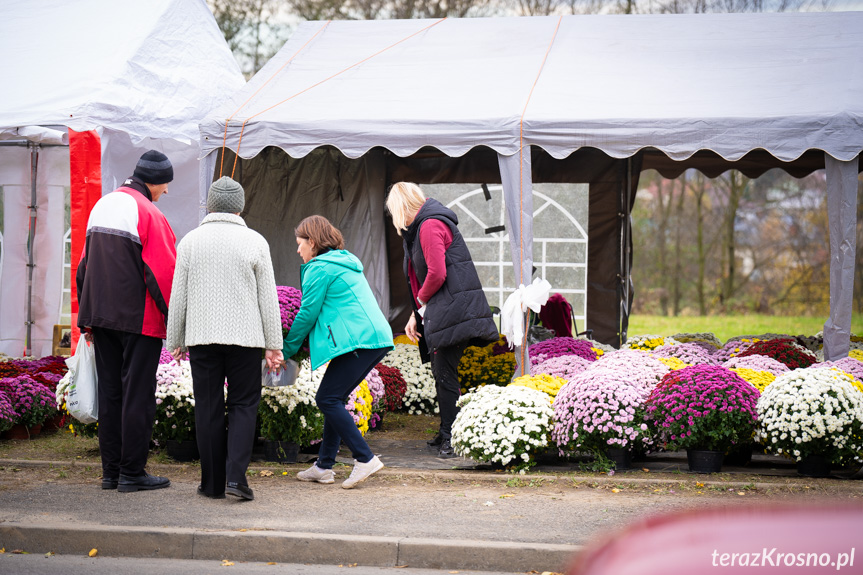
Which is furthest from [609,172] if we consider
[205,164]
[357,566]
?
[357,566]

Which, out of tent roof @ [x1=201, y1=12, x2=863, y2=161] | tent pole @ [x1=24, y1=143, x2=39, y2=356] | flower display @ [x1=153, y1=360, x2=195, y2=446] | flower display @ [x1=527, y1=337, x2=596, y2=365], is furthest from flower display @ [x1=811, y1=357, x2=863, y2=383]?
tent pole @ [x1=24, y1=143, x2=39, y2=356]

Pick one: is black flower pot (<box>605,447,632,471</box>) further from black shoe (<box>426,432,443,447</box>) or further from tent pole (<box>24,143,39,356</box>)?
tent pole (<box>24,143,39,356</box>)

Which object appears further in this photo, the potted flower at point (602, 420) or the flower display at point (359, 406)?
the flower display at point (359, 406)

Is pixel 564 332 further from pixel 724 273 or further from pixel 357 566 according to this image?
pixel 724 273

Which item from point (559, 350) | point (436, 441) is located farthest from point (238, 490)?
point (559, 350)

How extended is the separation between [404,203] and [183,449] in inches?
95.3

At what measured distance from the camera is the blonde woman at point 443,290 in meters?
6.64

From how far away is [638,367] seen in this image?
7340 mm

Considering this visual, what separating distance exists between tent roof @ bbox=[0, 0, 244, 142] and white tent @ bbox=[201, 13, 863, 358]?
1.17 meters

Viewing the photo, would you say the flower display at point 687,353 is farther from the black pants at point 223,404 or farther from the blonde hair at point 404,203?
the black pants at point 223,404

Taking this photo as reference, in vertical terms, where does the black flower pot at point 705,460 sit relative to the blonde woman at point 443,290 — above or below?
below

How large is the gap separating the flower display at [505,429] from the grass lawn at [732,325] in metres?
16.7

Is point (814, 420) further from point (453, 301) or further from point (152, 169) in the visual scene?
point (152, 169)

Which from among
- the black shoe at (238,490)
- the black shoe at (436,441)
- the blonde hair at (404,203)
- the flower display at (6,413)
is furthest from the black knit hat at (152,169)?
the black shoe at (436,441)
